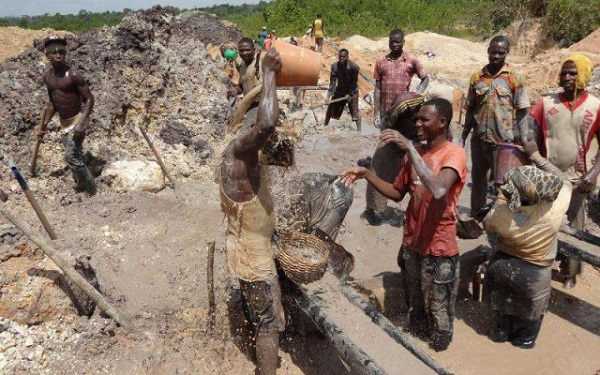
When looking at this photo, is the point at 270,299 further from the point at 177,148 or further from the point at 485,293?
the point at 177,148

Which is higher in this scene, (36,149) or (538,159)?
(538,159)

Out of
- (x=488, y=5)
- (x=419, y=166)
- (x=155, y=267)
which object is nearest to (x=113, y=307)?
(x=155, y=267)

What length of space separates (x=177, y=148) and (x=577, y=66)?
4.69 m

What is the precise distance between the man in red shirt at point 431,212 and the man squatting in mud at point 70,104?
135 inches

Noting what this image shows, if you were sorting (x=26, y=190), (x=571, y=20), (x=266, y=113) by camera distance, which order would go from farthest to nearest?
1. (x=571, y=20)
2. (x=26, y=190)
3. (x=266, y=113)

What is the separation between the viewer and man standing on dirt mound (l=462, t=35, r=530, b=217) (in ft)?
13.3

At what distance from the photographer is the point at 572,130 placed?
3.75m

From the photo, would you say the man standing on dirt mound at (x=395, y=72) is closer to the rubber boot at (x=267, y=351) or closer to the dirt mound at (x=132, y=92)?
the dirt mound at (x=132, y=92)

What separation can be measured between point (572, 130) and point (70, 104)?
16.2ft

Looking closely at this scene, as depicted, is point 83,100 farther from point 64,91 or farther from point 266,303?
point 266,303

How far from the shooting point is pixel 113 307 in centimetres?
302

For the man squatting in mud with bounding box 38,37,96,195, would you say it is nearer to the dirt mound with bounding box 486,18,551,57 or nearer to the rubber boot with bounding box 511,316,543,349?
the rubber boot with bounding box 511,316,543,349

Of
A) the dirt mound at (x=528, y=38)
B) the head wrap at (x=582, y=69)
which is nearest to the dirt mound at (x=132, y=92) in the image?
the head wrap at (x=582, y=69)

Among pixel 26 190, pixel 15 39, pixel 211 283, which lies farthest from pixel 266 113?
pixel 15 39
